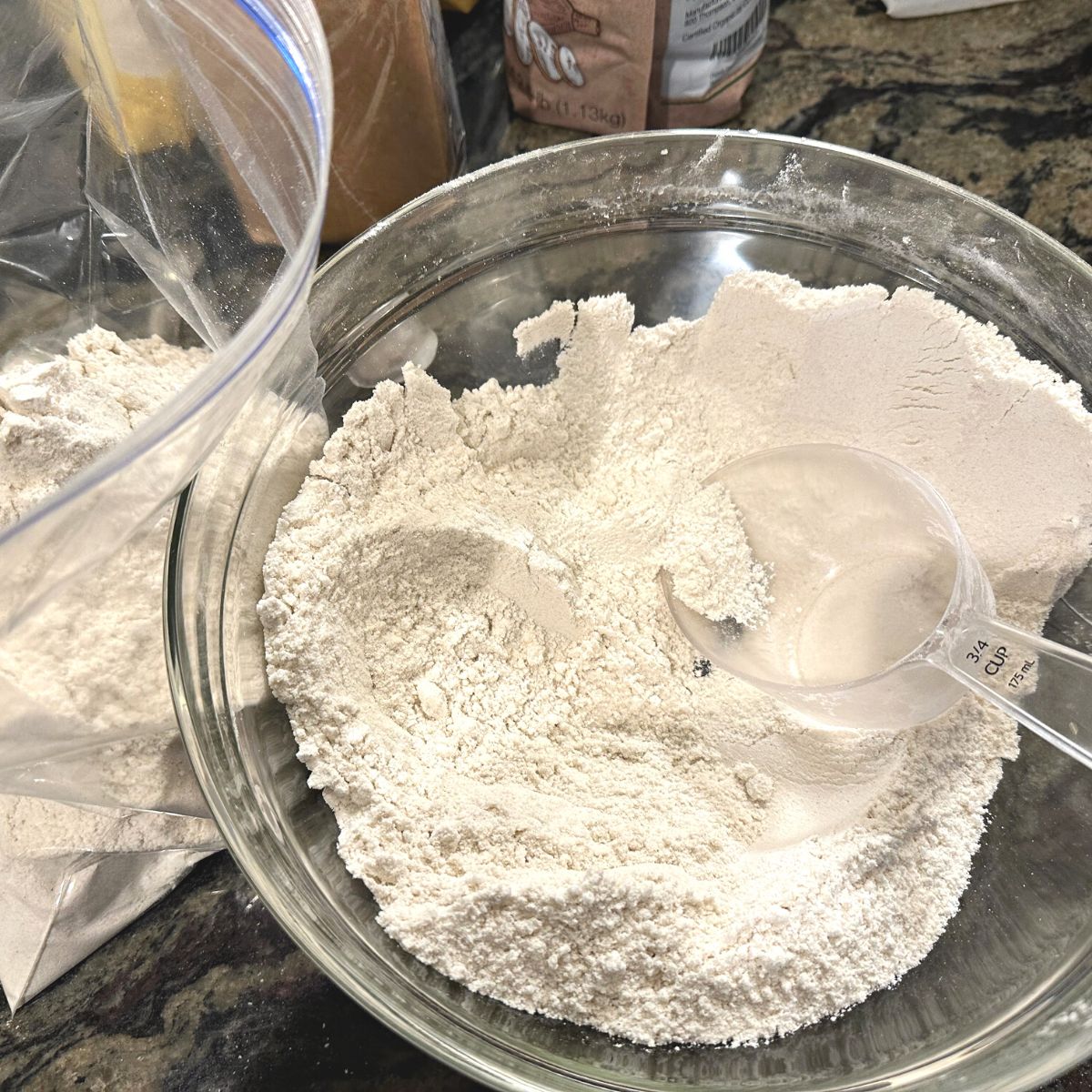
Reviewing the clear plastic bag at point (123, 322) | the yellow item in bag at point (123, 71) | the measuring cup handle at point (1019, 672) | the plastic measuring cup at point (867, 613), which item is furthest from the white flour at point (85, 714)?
the measuring cup handle at point (1019, 672)

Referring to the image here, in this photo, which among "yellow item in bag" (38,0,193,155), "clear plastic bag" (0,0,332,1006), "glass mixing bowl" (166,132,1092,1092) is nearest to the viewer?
"clear plastic bag" (0,0,332,1006)

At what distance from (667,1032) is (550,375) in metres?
0.49

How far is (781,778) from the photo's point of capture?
69cm

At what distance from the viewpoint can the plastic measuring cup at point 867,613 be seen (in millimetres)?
670

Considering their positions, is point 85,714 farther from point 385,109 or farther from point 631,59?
point 631,59

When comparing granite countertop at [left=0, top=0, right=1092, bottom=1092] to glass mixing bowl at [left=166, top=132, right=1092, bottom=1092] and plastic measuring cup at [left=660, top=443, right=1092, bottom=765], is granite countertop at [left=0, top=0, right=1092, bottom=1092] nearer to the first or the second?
glass mixing bowl at [left=166, top=132, right=1092, bottom=1092]

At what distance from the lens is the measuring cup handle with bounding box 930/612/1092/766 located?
66 cm

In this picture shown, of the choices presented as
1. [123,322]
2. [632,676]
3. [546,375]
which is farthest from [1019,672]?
[123,322]

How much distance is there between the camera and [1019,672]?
0.67 metres

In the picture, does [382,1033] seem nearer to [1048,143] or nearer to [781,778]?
[781,778]

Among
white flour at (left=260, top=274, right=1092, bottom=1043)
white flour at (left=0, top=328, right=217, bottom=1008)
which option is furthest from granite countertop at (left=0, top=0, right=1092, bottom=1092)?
white flour at (left=260, top=274, right=1092, bottom=1043)

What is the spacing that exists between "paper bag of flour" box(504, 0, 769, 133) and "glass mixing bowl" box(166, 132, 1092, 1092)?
0.12 m

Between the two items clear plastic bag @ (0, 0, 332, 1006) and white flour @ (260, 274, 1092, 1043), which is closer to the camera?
clear plastic bag @ (0, 0, 332, 1006)

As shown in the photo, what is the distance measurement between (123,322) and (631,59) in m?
0.49
